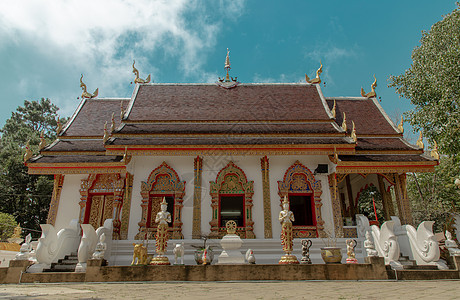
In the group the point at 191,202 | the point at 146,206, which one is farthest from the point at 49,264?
the point at 191,202

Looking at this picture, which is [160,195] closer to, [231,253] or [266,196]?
[266,196]

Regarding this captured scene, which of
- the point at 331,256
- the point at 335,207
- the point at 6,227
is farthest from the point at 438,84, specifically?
the point at 6,227

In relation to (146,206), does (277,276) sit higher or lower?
lower

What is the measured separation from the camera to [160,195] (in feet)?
32.8

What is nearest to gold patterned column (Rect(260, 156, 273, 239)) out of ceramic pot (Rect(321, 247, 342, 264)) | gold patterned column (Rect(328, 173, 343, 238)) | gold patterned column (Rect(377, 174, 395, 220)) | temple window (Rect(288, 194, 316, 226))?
temple window (Rect(288, 194, 316, 226))

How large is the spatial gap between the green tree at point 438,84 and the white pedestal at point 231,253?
9.82m

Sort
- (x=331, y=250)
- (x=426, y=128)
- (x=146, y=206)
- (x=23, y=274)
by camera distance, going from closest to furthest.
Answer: (x=23, y=274), (x=331, y=250), (x=146, y=206), (x=426, y=128)

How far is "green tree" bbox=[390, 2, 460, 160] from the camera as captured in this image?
12266 millimetres

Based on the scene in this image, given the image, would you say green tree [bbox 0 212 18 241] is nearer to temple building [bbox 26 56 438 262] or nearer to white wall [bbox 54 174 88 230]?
white wall [bbox 54 174 88 230]

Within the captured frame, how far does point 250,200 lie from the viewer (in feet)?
32.3

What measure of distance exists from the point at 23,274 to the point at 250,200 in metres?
5.91

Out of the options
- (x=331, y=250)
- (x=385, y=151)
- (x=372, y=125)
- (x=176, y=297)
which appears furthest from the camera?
(x=372, y=125)

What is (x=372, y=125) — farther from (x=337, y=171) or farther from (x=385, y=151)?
(x=337, y=171)

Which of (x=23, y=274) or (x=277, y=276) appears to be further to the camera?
(x=23, y=274)
